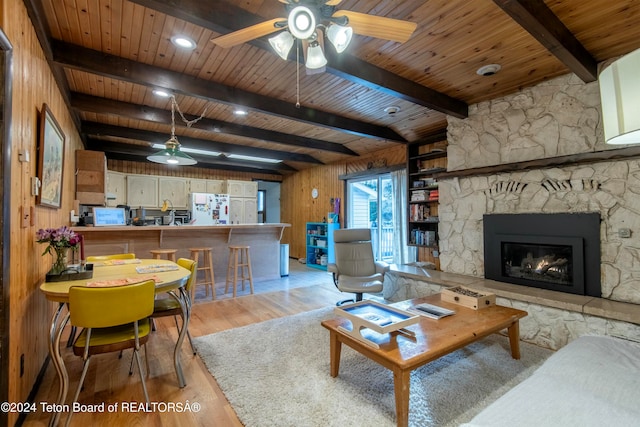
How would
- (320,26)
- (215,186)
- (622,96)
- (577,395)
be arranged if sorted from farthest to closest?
(215,186)
(320,26)
(577,395)
(622,96)

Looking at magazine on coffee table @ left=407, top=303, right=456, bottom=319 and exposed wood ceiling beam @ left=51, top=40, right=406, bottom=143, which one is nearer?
magazine on coffee table @ left=407, top=303, right=456, bottom=319

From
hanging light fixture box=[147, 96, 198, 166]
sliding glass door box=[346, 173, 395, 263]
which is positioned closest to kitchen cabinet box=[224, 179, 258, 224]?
sliding glass door box=[346, 173, 395, 263]

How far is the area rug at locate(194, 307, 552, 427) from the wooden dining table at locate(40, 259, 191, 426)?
532 millimetres

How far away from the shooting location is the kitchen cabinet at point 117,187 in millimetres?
5953

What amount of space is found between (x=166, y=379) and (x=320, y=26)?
275 cm

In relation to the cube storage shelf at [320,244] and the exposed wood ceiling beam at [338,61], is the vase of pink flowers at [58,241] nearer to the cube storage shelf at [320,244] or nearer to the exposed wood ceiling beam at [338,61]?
the exposed wood ceiling beam at [338,61]

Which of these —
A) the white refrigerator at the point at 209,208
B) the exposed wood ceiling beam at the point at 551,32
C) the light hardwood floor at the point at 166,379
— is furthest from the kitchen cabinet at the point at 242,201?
the exposed wood ceiling beam at the point at 551,32

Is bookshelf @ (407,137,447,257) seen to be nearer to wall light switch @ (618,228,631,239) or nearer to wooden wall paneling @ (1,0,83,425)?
wall light switch @ (618,228,631,239)

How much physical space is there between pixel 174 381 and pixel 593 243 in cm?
397

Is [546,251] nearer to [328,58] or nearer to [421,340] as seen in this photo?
[421,340]

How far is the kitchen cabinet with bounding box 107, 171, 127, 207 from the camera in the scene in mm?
5953

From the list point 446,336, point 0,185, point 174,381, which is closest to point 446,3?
point 446,336

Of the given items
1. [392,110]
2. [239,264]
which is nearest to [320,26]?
[392,110]

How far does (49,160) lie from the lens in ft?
7.93
